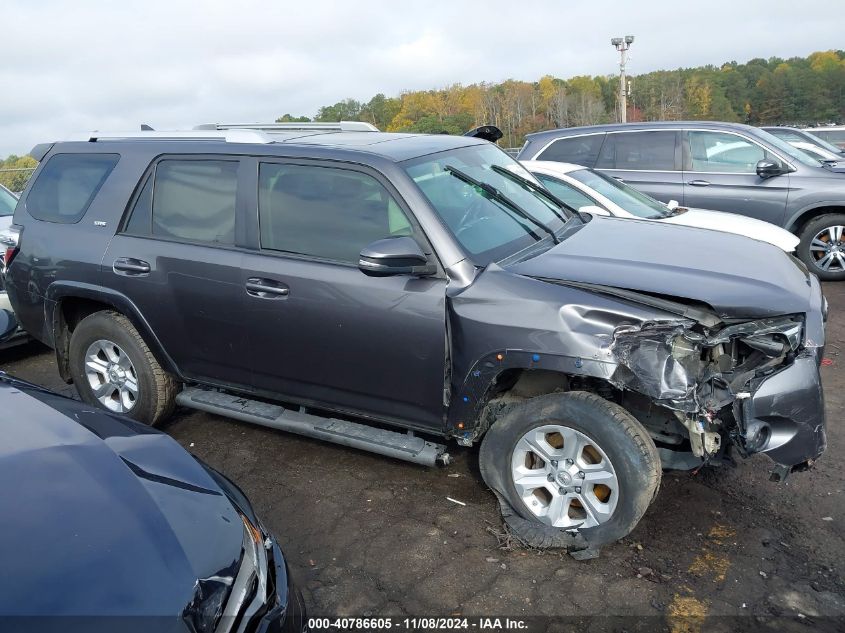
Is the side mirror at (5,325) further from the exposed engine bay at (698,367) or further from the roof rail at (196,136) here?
the exposed engine bay at (698,367)

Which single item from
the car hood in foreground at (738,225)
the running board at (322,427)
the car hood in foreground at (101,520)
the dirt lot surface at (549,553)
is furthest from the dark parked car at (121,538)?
the car hood in foreground at (738,225)

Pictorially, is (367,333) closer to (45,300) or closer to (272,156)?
(272,156)

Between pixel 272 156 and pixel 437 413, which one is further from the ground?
pixel 272 156

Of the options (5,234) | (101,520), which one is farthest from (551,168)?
(101,520)

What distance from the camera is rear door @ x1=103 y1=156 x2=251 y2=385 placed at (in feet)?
13.3

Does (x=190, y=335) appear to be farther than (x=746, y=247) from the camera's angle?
Yes

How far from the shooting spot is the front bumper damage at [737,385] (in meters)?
3.07

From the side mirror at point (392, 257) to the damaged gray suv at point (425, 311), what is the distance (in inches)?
0.5

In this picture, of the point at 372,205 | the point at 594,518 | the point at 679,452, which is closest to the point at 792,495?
the point at 679,452

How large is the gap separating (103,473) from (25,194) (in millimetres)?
3412

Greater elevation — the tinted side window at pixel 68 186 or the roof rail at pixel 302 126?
the roof rail at pixel 302 126

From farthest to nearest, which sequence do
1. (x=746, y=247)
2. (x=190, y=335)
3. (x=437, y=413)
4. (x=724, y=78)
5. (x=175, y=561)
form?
(x=724, y=78) < (x=190, y=335) < (x=746, y=247) < (x=437, y=413) < (x=175, y=561)

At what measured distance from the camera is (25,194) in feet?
16.1

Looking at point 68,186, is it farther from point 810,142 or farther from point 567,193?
point 810,142
